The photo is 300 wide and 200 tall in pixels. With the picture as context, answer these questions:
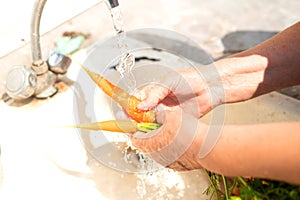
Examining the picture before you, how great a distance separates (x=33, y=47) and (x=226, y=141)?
0.64m

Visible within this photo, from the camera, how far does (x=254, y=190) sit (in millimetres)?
782

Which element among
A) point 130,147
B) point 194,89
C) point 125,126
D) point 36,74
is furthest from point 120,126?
point 36,74

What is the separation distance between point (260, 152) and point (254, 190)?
0.19 metres

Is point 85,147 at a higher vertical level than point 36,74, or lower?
lower

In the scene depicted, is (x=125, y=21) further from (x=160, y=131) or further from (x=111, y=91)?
(x=160, y=131)

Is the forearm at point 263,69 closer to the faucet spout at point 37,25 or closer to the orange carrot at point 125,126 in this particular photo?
the orange carrot at point 125,126

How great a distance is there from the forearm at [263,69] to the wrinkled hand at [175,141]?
0.82 ft

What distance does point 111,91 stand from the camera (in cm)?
103

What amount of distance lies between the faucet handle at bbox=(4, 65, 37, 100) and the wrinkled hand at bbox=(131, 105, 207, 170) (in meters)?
0.38

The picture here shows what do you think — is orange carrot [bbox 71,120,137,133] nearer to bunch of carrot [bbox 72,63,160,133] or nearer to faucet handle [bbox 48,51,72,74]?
bunch of carrot [bbox 72,63,160,133]

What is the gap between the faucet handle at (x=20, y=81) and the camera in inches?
40.6

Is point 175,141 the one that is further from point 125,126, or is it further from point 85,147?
point 85,147

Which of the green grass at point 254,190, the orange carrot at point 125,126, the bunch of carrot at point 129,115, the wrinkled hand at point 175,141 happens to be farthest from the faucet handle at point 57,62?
the green grass at point 254,190

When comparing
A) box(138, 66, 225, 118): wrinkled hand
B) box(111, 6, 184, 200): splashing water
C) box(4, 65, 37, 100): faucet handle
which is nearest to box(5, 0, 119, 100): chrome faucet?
box(4, 65, 37, 100): faucet handle
